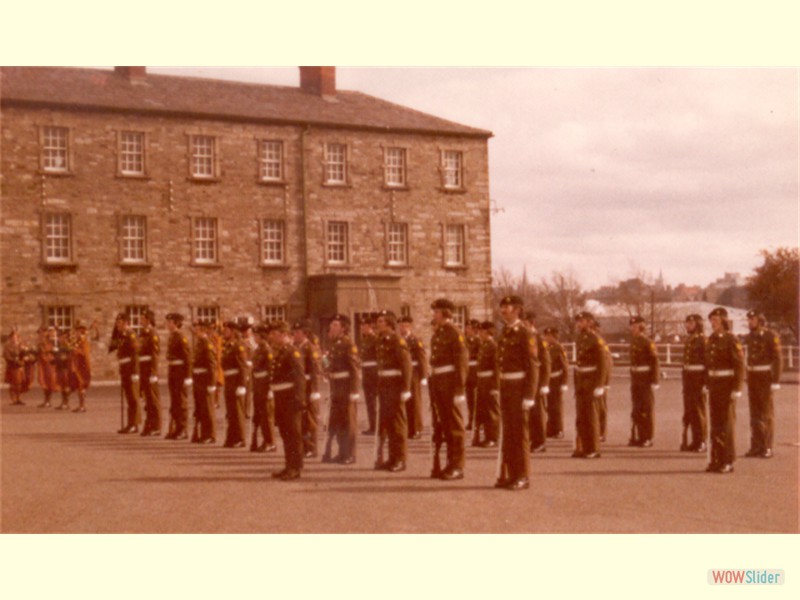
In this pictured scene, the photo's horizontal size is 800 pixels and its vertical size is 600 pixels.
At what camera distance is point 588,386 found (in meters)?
13.2

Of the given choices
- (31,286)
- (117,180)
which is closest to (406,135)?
(117,180)

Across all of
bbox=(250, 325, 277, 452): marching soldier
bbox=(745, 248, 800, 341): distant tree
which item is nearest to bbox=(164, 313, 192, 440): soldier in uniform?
bbox=(250, 325, 277, 452): marching soldier

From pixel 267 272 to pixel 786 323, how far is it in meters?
16.9

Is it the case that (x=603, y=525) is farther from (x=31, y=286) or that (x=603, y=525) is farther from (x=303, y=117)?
(x=303, y=117)

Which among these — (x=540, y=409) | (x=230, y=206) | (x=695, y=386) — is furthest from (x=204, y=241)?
(x=695, y=386)

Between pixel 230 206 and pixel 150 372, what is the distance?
1302 cm

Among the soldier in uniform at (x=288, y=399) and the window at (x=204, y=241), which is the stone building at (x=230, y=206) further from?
the soldier in uniform at (x=288, y=399)

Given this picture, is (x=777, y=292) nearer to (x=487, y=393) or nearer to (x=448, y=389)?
(x=487, y=393)

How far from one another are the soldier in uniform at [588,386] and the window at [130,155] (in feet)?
45.0

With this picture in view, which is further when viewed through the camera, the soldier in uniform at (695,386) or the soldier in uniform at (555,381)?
the soldier in uniform at (555,381)

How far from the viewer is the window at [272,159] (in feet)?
97.5

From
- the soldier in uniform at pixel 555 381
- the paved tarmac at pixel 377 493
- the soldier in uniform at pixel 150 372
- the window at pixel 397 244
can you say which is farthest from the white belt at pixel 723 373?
the window at pixel 397 244

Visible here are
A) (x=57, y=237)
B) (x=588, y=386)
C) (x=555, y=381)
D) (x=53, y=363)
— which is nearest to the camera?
(x=588, y=386)

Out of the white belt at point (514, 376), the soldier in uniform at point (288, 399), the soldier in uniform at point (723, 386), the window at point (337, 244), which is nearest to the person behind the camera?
the white belt at point (514, 376)
